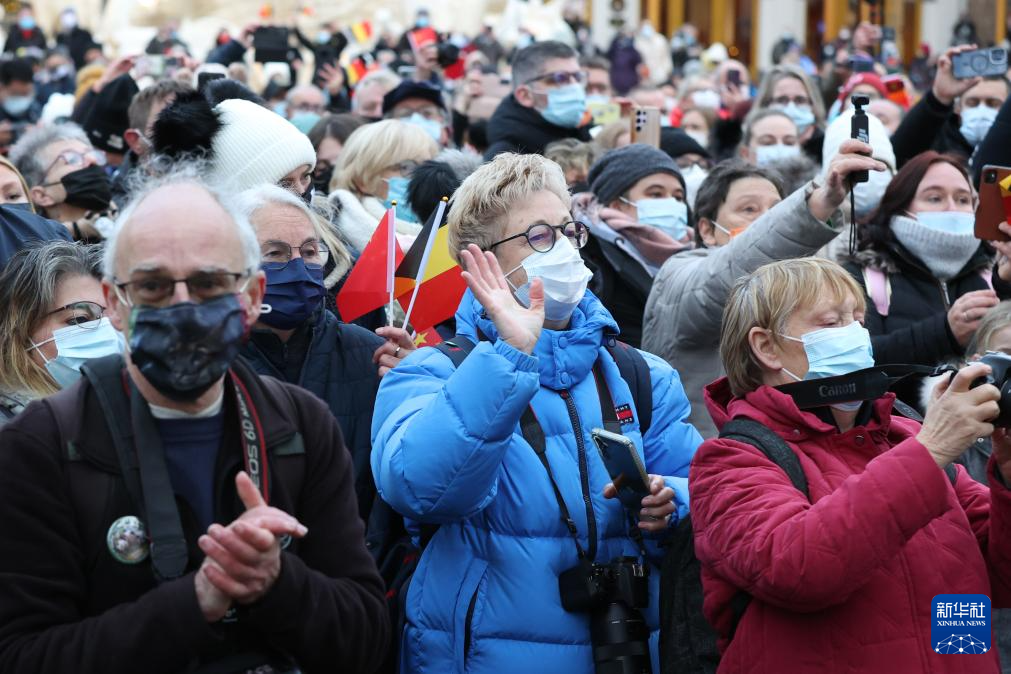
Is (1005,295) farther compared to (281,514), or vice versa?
(1005,295)

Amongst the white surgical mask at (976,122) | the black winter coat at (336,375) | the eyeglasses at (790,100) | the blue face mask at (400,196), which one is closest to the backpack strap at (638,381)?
the black winter coat at (336,375)

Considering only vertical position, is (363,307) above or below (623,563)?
above

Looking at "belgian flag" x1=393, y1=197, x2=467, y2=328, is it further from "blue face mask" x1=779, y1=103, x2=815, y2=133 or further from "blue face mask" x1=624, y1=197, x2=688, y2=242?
"blue face mask" x1=779, y1=103, x2=815, y2=133

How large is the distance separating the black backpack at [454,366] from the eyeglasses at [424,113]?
5158 millimetres

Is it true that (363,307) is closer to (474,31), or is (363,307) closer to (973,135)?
(973,135)

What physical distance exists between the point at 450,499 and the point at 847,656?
961 mm

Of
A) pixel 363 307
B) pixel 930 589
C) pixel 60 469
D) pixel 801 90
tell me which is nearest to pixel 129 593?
pixel 60 469

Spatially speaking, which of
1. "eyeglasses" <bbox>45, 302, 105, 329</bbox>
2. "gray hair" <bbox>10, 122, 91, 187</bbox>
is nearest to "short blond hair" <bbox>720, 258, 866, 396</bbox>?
"eyeglasses" <bbox>45, 302, 105, 329</bbox>

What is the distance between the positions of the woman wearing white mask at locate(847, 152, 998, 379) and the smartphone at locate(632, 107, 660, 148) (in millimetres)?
1940

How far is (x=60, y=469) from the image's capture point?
8.43 ft

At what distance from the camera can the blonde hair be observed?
6496 millimetres

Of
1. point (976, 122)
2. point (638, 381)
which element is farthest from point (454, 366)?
point (976, 122)

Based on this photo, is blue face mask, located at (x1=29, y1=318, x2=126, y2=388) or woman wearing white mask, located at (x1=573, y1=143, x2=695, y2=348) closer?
blue face mask, located at (x1=29, y1=318, x2=126, y2=388)

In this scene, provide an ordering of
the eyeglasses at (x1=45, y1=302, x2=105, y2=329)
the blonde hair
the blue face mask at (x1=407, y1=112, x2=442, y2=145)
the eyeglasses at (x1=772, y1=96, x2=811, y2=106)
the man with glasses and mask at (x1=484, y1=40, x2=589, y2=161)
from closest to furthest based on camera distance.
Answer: the eyeglasses at (x1=45, y1=302, x2=105, y2=329) < the blonde hair < the man with glasses and mask at (x1=484, y1=40, x2=589, y2=161) < the blue face mask at (x1=407, y1=112, x2=442, y2=145) < the eyeglasses at (x1=772, y1=96, x2=811, y2=106)
